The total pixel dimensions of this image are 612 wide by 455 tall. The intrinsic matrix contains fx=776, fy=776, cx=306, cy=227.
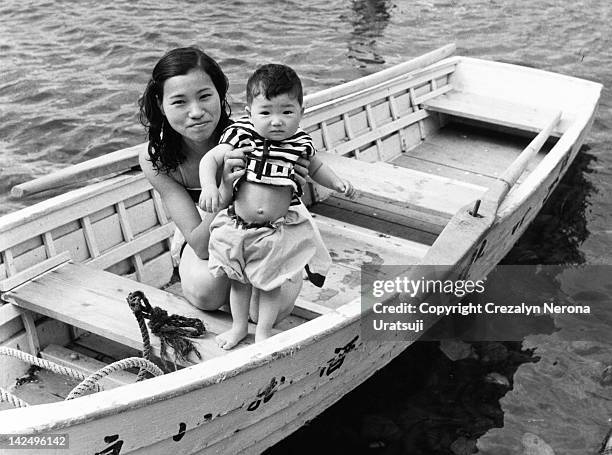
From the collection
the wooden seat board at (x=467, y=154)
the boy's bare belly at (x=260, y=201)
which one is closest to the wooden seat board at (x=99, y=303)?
the boy's bare belly at (x=260, y=201)

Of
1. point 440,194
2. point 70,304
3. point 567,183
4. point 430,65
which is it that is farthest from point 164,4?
point 70,304

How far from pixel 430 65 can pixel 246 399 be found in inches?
199

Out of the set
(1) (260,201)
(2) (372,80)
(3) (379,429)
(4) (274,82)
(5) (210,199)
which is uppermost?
(4) (274,82)

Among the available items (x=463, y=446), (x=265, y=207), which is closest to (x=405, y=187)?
(x=463, y=446)

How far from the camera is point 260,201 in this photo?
3.40 m

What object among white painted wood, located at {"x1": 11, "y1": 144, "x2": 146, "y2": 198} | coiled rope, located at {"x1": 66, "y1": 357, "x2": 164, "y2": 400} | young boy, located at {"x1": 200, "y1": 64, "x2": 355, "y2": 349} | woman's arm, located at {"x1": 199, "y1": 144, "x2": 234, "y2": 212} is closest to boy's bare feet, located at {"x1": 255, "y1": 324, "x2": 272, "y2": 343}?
young boy, located at {"x1": 200, "y1": 64, "x2": 355, "y2": 349}

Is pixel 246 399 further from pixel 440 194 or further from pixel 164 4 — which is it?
pixel 164 4

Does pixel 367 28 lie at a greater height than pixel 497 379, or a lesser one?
greater

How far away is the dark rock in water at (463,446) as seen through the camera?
444cm

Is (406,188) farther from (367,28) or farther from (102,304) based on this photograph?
(367,28)

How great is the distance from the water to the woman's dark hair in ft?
5.80

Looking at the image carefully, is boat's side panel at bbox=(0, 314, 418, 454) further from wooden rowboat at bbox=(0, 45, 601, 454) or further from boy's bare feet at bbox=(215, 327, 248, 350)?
boy's bare feet at bbox=(215, 327, 248, 350)

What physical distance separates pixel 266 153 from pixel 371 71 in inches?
303

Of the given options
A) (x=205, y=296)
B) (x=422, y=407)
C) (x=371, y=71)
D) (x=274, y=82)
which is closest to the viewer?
(x=274, y=82)
